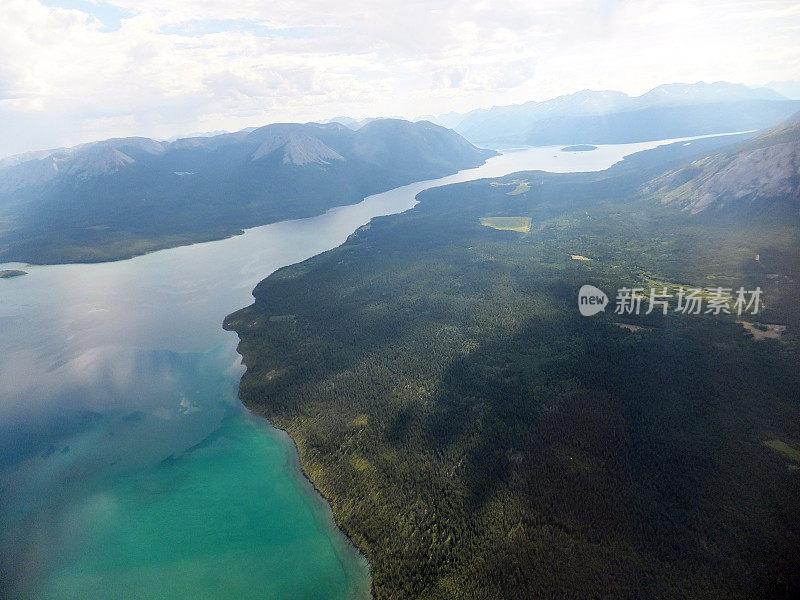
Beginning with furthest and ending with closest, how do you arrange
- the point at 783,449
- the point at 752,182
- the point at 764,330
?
the point at 752,182 < the point at 764,330 < the point at 783,449

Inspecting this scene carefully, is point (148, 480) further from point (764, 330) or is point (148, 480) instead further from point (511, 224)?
point (511, 224)

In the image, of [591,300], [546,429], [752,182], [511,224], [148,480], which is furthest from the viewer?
[511,224]

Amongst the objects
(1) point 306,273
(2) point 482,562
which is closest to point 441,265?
(1) point 306,273

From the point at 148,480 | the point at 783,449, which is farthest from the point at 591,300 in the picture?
the point at 148,480

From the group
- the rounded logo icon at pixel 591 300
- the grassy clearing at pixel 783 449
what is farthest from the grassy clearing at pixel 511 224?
the grassy clearing at pixel 783 449

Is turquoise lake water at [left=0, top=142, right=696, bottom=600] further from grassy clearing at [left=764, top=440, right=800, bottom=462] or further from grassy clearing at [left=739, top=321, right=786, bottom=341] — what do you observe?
grassy clearing at [left=739, top=321, right=786, bottom=341]

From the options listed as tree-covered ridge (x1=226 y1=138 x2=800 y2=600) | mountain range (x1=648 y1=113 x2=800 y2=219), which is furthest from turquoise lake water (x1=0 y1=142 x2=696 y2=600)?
mountain range (x1=648 y1=113 x2=800 y2=219)
